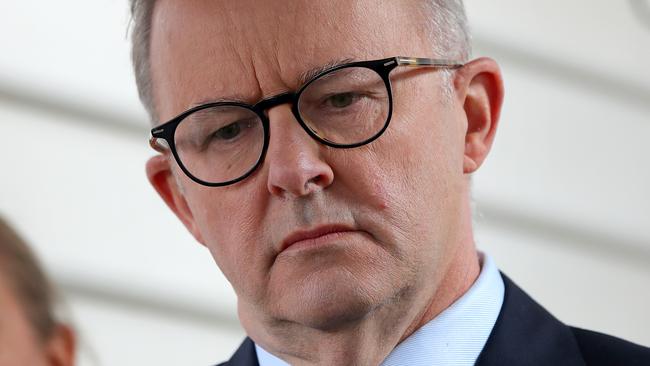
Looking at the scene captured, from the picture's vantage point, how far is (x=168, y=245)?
3000mm

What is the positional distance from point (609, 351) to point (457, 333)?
0.63 feet

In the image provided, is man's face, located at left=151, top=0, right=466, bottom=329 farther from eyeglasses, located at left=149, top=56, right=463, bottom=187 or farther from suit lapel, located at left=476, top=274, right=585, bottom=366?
suit lapel, located at left=476, top=274, right=585, bottom=366

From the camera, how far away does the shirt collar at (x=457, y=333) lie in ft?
5.29

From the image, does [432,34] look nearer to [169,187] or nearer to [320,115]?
[320,115]

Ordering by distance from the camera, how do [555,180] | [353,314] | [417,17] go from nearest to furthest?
[353,314] → [417,17] → [555,180]

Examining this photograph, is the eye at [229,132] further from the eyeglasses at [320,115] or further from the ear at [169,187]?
the ear at [169,187]

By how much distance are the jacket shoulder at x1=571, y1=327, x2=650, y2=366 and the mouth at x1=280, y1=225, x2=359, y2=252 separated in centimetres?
37

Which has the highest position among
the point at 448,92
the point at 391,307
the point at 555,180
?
the point at 448,92

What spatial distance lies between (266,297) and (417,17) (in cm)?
40

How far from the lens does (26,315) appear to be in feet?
5.31

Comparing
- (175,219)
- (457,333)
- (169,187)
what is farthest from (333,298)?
(175,219)

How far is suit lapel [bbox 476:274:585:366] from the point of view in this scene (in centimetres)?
162

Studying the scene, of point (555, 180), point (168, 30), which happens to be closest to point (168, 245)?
point (555, 180)

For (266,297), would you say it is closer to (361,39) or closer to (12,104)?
(361,39)
